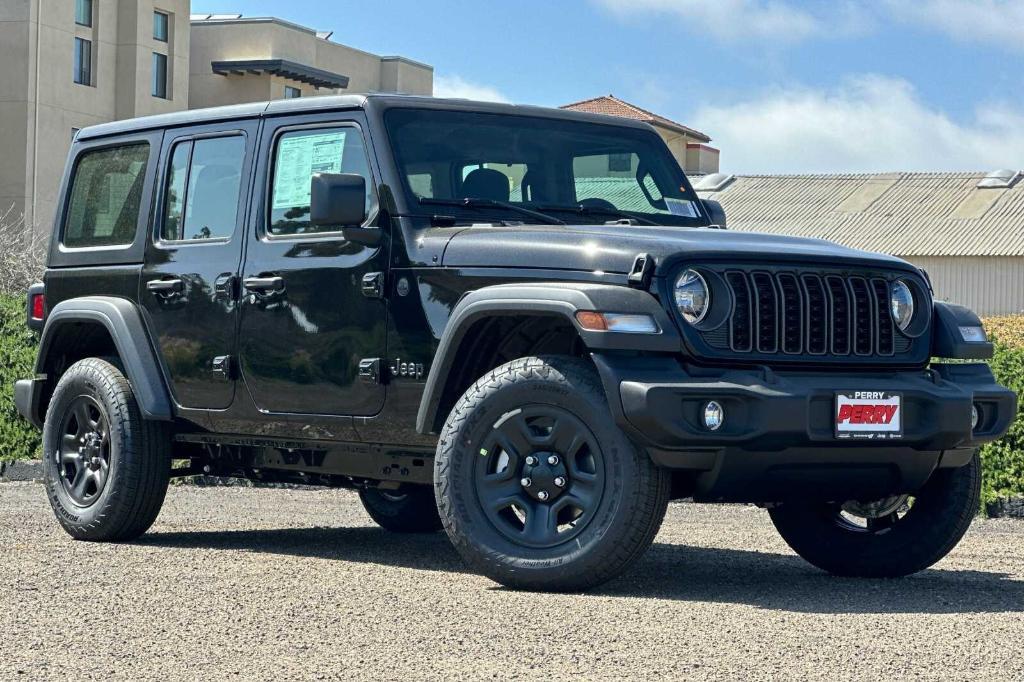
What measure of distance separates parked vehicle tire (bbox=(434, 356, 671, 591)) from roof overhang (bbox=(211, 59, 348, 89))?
56.3 meters

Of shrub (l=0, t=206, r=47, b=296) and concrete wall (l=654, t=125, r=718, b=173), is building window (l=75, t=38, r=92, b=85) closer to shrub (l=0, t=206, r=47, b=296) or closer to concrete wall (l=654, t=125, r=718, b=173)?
shrub (l=0, t=206, r=47, b=296)

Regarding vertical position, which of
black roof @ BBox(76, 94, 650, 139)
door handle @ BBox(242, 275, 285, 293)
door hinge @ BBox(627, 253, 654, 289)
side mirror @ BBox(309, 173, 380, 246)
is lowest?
door handle @ BBox(242, 275, 285, 293)

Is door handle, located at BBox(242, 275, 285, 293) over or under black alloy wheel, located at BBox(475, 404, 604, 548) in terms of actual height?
over

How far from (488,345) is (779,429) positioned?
1.42 meters

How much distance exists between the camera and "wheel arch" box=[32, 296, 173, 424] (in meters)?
9.18

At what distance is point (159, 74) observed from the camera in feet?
187

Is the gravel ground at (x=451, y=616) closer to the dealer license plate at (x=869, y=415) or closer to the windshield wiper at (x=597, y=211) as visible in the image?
the dealer license plate at (x=869, y=415)

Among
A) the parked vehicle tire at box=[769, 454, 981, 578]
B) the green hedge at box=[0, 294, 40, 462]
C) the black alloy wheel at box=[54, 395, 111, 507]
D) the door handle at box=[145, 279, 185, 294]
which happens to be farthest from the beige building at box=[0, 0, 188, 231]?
the parked vehicle tire at box=[769, 454, 981, 578]

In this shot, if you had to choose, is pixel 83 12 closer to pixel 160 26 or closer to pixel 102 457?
pixel 160 26

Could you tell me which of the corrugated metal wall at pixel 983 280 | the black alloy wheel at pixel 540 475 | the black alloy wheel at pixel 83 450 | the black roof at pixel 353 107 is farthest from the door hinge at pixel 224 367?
the corrugated metal wall at pixel 983 280

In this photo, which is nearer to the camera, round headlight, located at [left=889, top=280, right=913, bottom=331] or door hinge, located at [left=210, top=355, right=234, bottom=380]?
round headlight, located at [left=889, top=280, right=913, bottom=331]

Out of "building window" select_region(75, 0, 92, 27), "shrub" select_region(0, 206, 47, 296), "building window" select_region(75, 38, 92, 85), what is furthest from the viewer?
"building window" select_region(75, 38, 92, 85)

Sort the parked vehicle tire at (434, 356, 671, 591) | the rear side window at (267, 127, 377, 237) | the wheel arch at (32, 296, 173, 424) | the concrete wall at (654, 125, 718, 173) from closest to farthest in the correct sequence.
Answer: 1. the parked vehicle tire at (434, 356, 671, 591)
2. the rear side window at (267, 127, 377, 237)
3. the wheel arch at (32, 296, 173, 424)
4. the concrete wall at (654, 125, 718, 173)

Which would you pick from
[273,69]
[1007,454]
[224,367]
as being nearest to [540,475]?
[224,367]
